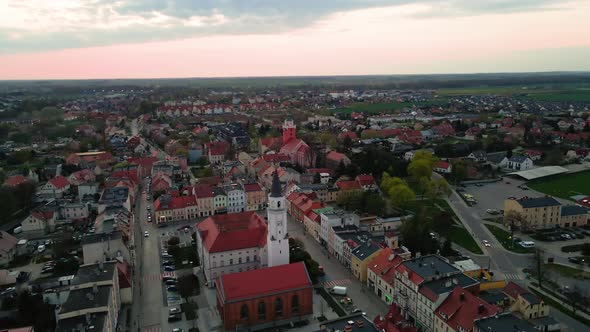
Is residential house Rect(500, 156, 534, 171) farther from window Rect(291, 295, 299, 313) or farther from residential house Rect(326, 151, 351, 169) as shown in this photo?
window Rect(291, 295, 299, 313)

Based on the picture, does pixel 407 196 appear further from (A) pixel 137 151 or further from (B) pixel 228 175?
(A) pixel 137 151

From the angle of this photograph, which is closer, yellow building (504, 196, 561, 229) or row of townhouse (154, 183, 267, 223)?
yellow building (504, 196, 561, 229)

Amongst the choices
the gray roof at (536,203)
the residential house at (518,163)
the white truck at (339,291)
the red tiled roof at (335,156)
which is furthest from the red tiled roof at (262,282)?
the residential house at (518,163)

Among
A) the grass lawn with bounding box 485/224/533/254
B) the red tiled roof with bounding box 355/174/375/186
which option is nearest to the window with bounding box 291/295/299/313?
the grass lawn with bounding box 485/224/533/254

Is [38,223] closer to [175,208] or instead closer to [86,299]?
[175,208]

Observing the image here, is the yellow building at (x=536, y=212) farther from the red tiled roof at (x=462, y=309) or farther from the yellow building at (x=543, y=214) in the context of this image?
the red tiled roof at (x=462, y=309)

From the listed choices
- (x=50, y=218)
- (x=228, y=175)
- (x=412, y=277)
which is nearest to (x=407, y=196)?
(x=412, y=277)
